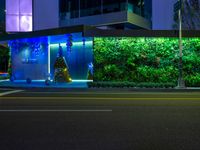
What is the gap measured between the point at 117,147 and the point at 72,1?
37265 mm

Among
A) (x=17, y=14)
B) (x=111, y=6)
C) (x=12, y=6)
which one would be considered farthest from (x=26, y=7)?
(x=111, y=6)

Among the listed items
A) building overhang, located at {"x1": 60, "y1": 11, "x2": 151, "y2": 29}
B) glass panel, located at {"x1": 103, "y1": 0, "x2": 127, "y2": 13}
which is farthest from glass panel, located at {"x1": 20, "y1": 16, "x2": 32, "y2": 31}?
glass panel, located at {"x1": 103, "y1": 0, "x2": 127, "y2": 13}

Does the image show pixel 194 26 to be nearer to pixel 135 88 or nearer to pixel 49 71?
pixel 49 71

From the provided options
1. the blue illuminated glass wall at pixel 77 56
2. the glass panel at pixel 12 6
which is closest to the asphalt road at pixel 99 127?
the blue illuminated glass wall at pixel 77 56

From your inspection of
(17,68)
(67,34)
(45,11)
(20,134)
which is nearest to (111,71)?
(67,34)

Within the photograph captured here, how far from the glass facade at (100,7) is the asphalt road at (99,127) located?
28493 millimetres

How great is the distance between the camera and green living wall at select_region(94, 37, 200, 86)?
1167 inches

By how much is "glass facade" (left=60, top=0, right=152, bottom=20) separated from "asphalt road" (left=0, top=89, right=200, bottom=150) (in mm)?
28493

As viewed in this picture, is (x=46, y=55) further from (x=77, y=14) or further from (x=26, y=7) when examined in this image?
(x=26, y=7)

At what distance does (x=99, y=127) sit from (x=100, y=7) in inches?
1317

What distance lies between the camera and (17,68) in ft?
122

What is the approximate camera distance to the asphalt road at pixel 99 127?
823cm

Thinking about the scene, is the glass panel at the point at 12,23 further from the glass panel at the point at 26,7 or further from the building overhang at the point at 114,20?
the building overhang at the point at 114,20

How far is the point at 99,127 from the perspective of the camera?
33.1ft
